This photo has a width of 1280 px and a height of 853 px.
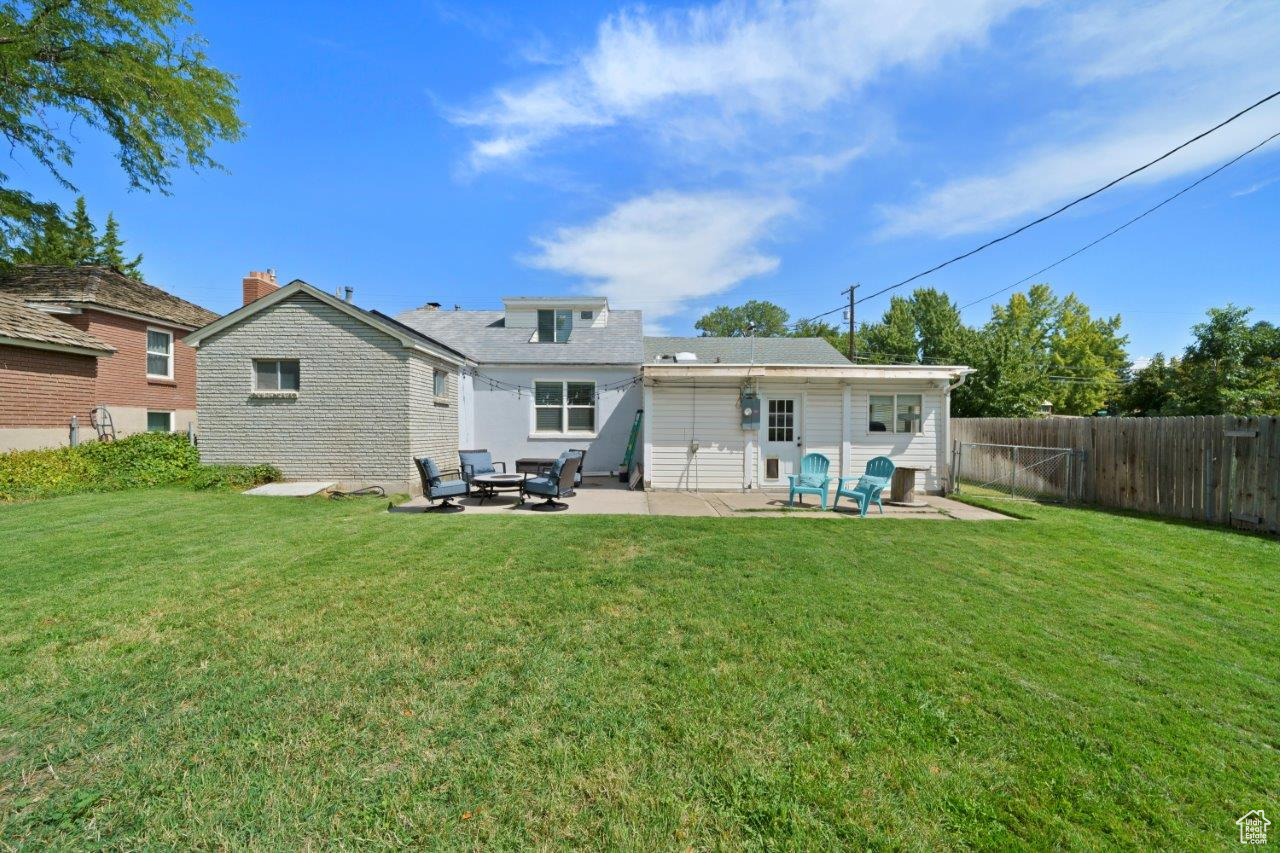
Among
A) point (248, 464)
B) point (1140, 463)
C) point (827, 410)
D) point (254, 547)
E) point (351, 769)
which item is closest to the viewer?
point (351, 769)

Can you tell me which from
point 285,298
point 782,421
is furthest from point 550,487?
point 285,298

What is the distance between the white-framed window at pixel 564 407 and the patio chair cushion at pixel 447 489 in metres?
5.24

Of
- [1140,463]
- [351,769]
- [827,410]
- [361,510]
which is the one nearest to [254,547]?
[361,510]

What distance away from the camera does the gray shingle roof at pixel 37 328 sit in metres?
11.1

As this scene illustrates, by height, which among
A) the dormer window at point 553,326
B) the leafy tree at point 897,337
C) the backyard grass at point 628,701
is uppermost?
the leafy tree at point 897,337

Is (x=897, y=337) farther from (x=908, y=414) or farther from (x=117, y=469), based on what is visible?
(x=117, y=469)

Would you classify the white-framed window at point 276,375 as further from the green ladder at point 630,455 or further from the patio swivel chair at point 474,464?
the green ladder at point 630,455

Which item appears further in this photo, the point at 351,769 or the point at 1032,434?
the point at 1032,434

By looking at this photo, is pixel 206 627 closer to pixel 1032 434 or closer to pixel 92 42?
pixel 1032 434

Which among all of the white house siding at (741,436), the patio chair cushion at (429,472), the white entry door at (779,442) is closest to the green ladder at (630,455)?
the white house siding at (741,436)

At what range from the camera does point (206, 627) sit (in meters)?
4.10

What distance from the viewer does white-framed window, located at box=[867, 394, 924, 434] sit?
12.1m

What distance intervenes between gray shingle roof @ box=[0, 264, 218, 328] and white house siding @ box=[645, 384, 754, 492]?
16.6m

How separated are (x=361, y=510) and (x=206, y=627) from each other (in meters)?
5.18
